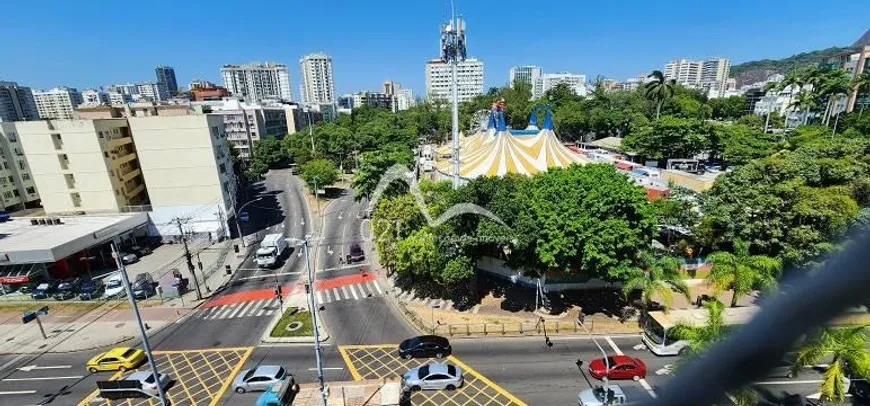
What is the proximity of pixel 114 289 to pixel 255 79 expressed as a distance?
159398 millimetres

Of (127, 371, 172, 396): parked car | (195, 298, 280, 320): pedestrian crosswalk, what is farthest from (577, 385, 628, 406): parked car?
(127, 371, 172, 396): parked car

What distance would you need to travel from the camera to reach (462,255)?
81.6 feet

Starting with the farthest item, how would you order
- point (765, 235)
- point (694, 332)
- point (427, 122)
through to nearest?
point (427, 122), point (765, 235), point (694, 332)

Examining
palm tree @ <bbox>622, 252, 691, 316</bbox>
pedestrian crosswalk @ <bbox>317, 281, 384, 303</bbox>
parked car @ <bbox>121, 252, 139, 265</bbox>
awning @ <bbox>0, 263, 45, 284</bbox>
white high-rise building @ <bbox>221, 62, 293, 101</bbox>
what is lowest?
pedestrian crosswalk @ <bbox>317, 281, 384, 303</bbox>

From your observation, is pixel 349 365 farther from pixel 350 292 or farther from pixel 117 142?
pixel 117 142

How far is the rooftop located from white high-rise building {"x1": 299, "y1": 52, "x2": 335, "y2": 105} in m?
158

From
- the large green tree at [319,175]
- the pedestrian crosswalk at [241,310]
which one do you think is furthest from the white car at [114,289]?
the large green tree at [319,175]

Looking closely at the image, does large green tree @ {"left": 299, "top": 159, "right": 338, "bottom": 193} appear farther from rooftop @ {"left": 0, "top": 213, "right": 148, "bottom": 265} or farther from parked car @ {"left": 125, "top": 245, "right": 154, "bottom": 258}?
parked car @ {"left": 125, "top": 245, "right": 154, "bottom": 258}

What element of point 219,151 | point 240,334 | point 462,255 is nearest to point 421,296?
point 462,255

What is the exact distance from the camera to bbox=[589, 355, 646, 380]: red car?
65.4 feet

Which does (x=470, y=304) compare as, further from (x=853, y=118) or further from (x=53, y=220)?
(x=853, y=118)

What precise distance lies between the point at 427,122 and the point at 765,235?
9330 centimetres

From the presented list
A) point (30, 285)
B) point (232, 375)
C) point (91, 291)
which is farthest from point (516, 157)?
point (30, 285)

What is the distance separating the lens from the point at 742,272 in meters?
21.9
